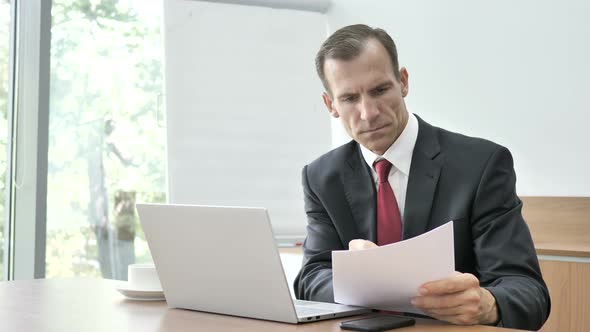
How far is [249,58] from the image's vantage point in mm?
4469

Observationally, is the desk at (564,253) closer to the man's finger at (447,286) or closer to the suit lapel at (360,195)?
the suit lapel at (360,195)

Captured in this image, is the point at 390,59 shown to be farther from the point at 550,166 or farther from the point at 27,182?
the point at 27,182

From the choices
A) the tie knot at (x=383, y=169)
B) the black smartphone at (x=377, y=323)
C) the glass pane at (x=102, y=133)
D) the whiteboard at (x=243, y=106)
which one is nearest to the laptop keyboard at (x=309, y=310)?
the black smartphone at (x=377, y=323)

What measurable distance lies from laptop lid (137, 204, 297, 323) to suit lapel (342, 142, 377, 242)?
2.01 ft

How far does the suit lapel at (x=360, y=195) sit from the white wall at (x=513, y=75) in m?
1.44

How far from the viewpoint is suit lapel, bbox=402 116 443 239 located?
209 cm

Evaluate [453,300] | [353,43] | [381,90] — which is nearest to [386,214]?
[381,90]

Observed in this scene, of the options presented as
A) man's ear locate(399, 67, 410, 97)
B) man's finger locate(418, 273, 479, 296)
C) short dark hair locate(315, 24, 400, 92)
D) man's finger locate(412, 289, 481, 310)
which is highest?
short dark hair locate(315, 24, 400, 92)

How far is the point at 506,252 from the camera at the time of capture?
1929 millimetres

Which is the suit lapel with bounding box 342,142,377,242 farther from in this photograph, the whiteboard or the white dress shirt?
the whiteboard

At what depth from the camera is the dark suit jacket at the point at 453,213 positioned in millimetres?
1900

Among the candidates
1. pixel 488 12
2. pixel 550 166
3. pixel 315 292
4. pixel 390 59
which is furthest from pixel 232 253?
pixel 488 12

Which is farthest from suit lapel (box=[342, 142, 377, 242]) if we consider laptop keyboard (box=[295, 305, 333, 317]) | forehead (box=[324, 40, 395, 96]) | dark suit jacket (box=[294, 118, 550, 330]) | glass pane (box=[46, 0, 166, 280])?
glass pane (box=[46, 0, 166, 280])

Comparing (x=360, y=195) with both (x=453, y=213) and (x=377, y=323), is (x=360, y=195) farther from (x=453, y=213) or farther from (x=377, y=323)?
(x=377, y=323)
